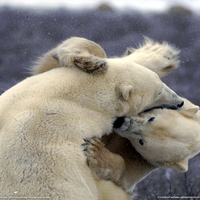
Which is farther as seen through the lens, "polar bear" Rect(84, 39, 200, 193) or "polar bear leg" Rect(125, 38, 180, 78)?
"polar bear leg" Rect(125, 38, 180, 78)

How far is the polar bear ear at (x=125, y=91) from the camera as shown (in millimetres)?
1562

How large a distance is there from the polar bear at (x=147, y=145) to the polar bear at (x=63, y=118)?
9cm

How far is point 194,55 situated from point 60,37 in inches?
97.0

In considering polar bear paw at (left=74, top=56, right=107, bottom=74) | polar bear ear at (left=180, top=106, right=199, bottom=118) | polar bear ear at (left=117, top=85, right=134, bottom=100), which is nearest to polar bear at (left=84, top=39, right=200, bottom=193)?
polar bear ear at (left=180, top=106, right=199, bottom=118)

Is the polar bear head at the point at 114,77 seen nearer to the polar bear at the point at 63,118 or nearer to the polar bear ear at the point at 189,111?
the polar bear at the point at 63,118

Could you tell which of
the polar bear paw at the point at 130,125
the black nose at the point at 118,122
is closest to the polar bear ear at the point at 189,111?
the polar bear paw at the point at 130,125

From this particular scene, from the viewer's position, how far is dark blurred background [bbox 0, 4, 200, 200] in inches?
228

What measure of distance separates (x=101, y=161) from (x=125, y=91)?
340 mm

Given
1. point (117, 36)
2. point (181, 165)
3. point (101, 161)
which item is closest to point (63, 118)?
point (101, 161)

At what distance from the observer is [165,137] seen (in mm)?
1794

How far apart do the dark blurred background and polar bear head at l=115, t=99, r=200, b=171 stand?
3.90 m

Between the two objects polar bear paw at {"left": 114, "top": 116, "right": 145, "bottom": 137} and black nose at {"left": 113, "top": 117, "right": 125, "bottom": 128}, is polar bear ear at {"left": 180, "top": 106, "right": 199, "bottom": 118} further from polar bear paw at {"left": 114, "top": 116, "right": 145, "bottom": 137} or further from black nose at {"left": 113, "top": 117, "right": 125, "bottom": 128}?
black nose at {"left": 113, "top": 117, "right": 125, "bottom": 128}

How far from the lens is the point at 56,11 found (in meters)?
6.33

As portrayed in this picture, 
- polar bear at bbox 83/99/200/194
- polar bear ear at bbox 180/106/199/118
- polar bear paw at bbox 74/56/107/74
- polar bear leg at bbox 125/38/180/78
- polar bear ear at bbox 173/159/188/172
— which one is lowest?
polar bear ear at bbox 173/159/188/172
